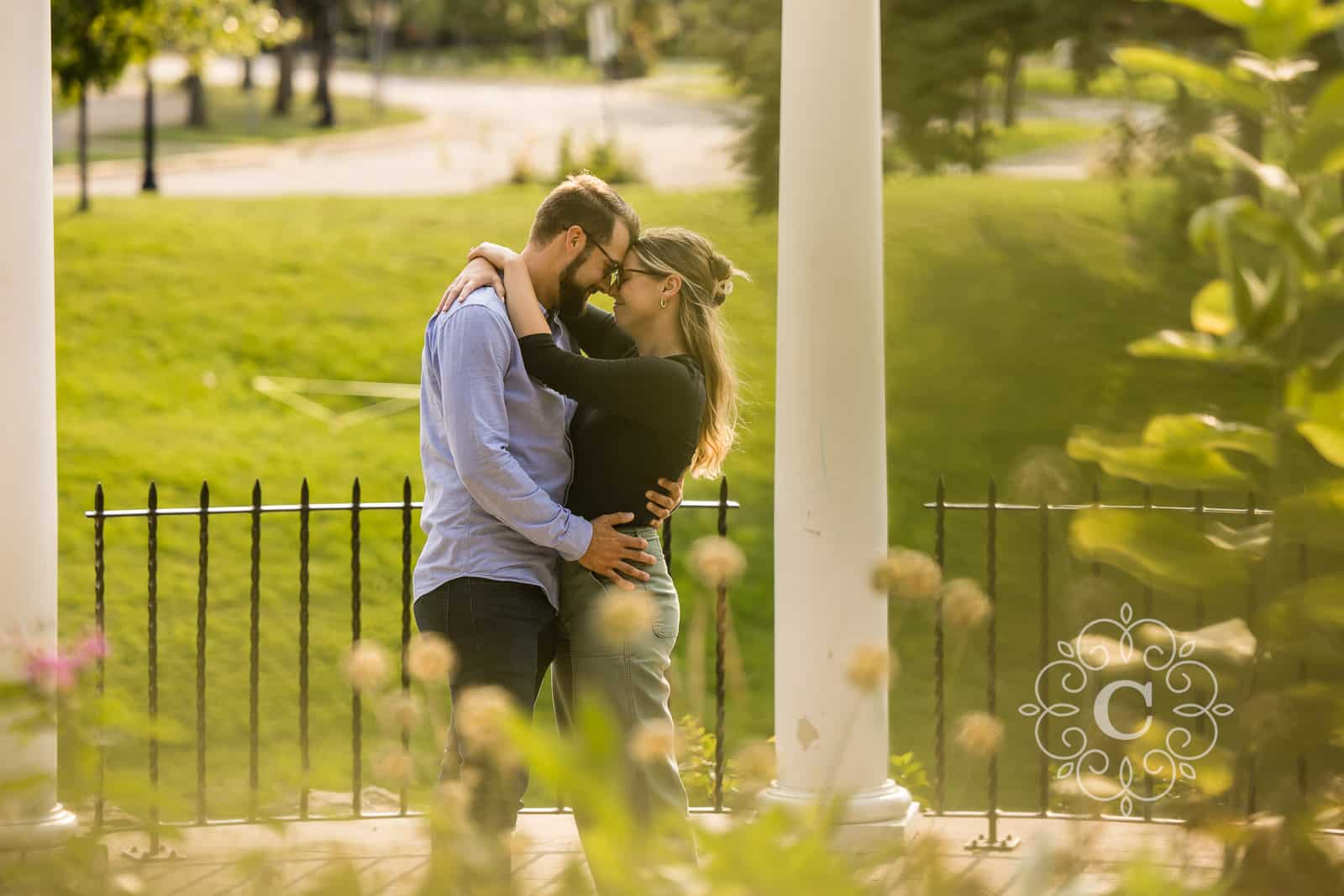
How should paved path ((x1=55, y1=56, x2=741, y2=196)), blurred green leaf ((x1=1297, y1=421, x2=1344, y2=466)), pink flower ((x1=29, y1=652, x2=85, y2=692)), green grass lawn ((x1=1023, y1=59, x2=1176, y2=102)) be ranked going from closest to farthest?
pink flower ((x1=29, y1=652, x2=85, y2=692)) < blurred green leaf ((x1=1297, y1=421, x2=1344, y2=466)) < green grass lawn ((x1=1023, y1=59, x2=1176, y2=102)) < paved path ((x1=55, y1=56, x2=741, y2=196))

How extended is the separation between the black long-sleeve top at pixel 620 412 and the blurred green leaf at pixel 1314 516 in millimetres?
1619

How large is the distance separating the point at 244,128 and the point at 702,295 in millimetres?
27518

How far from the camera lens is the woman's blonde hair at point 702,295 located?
345 cm

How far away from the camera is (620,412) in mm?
3277

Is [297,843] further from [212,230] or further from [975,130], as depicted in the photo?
[212,230]

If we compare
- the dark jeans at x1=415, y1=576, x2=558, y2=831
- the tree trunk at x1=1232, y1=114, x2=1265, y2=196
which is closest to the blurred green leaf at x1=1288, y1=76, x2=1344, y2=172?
the dark jeans at x1=415, y1=576, x2=558, y2=831

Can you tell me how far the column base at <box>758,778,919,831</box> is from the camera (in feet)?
13.5

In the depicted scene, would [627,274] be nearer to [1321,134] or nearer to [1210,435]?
[1210,435]

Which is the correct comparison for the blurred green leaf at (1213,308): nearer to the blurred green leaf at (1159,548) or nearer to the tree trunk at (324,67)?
the blurred green leaf at (1159,548)

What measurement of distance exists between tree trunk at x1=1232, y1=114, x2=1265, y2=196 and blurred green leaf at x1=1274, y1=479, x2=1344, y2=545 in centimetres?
1083

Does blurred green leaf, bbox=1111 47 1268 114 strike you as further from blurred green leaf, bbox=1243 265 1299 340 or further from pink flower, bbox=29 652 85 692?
pink flower, bbox=29 652 85 692

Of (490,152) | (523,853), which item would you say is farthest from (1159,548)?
(490,152)

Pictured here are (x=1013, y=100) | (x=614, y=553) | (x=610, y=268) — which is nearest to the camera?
(x=614, y=553)

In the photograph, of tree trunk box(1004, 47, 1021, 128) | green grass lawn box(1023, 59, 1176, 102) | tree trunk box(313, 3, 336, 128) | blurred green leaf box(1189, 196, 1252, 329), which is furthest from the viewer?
tree trunk box(313, 3, 336, 128)
